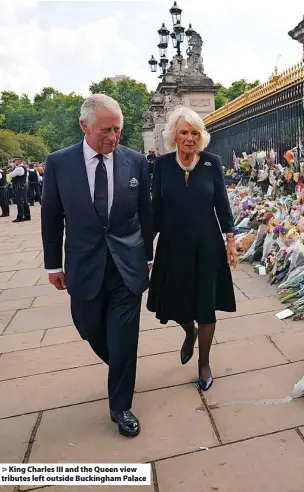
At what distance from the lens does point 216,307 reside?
2654 millimetres

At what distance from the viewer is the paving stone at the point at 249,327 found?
338 centimetres

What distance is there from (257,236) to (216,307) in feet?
10.0

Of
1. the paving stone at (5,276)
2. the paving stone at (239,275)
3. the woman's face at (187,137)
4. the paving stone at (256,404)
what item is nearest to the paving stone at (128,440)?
the paving stone at (256,404)

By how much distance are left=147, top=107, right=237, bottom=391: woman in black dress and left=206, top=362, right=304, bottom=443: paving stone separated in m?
0.16

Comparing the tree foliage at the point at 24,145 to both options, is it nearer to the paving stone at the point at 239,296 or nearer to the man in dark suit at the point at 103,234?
the paving stone at the point at 239,296

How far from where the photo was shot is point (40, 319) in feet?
13.5

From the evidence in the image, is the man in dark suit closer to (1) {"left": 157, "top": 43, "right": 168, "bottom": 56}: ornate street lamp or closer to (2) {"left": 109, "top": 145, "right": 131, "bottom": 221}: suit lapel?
(2) {"left": 109, "top": 145, "right": 131, "bottom": 221}: suit lapel

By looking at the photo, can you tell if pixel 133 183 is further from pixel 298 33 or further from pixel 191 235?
pixel 298 33

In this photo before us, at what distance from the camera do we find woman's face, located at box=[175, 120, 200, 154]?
2.42 metres

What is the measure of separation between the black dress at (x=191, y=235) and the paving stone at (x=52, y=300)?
2201 mm

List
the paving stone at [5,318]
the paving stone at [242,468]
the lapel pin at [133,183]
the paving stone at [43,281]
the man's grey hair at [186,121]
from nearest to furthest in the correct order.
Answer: the paving stone at [242,468] → the lapel pin at [133,183] → the man's grey hair at [186,121] → the paving stone at [5,318] → the paving stone at [43,281]

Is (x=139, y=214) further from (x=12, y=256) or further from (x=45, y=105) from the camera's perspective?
(x=45, y=105)

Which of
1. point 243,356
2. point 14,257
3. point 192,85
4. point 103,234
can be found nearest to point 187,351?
point 243,356

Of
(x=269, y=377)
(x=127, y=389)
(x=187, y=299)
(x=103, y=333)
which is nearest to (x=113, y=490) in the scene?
(x=127, y=389)
